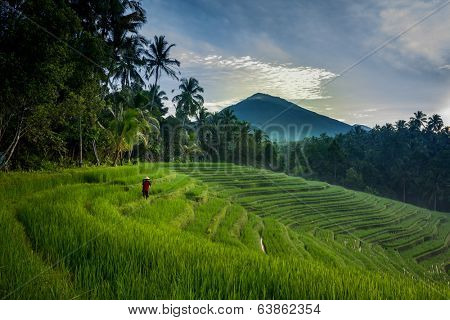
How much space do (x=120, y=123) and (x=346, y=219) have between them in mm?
12764

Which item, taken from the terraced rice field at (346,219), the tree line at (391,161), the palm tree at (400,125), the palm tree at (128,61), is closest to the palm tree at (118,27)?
the palm tree at (128,61)

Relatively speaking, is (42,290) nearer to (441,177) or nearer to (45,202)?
(45,202)

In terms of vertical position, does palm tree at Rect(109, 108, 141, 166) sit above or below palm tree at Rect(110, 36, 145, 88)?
below

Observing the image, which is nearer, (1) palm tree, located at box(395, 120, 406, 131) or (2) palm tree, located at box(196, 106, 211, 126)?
(2) palm tree, located at box(196, 106, 211, 126)

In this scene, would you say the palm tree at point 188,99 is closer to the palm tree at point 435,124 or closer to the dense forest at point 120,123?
the dense forest at point 120,123

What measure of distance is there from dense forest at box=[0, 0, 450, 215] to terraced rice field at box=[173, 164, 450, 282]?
5.94 meters

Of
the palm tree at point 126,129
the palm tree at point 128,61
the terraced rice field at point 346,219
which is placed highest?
the palm tree at point 128,61

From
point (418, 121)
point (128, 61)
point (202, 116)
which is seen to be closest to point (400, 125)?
point (418, 121)

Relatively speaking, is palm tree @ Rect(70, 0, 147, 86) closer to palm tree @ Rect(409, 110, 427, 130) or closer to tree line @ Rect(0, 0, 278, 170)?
tree line @ Rect(0, 0, 278, 170)

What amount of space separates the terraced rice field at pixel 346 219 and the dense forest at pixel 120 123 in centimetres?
594

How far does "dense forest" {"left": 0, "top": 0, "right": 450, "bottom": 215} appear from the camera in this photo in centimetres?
603

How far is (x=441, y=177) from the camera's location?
38531 millimetres

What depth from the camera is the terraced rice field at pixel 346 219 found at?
12367mm

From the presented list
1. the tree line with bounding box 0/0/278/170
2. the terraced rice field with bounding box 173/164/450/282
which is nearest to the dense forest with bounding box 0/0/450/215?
the tree line with bounding box 0/0/278/170
